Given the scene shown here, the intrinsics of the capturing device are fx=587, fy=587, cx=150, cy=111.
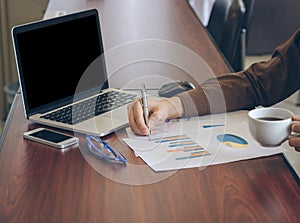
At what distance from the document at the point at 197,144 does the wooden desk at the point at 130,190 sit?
24 mm

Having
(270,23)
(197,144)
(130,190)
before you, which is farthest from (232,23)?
(270,23)

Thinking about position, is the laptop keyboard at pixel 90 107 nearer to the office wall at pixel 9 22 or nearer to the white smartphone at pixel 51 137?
the white smartphone at pixel 51 137

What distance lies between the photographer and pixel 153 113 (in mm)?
1342

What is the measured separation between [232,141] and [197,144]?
3.1 inches

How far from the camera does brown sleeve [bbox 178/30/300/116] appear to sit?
143 centimetres

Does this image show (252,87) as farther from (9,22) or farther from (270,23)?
(270,23)

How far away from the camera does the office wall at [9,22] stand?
3504 millimetres

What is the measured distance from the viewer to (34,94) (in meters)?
1.38

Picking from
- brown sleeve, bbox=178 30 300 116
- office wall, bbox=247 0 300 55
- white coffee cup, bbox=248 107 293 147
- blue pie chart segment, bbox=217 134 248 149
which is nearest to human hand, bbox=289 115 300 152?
white coffee cup, bbox=248 107 293 147

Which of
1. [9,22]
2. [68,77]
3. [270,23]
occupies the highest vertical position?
[68,77]

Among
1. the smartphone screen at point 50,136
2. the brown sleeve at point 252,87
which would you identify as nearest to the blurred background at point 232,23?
the brown sleeve at point 252,87

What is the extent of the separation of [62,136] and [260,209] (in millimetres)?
499

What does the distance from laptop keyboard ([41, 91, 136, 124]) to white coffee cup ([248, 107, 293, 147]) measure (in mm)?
392

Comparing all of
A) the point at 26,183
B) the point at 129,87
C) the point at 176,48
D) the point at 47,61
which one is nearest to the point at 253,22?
the point at 176,48
